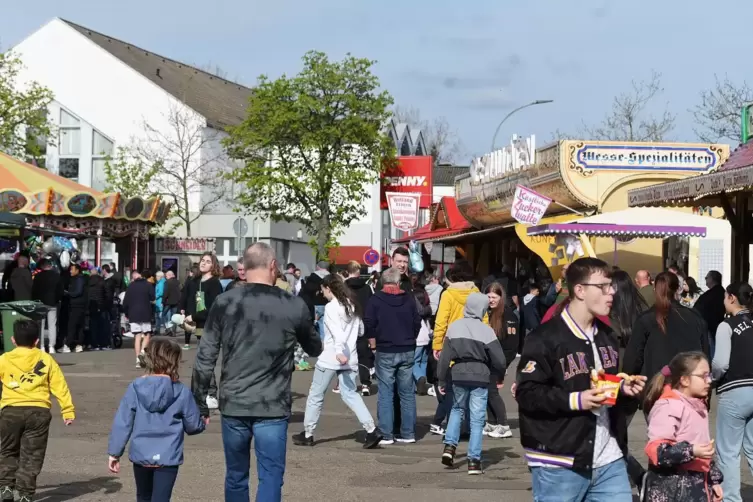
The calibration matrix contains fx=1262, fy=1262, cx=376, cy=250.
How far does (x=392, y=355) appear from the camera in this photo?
12.2 metres

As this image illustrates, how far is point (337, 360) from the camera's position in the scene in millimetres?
11992

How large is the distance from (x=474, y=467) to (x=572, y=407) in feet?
18.0

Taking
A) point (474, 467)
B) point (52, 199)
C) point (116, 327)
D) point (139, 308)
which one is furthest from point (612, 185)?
point (474, 467)

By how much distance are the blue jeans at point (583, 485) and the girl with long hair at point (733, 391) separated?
3.26 m

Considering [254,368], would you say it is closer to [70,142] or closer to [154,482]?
[154,482]

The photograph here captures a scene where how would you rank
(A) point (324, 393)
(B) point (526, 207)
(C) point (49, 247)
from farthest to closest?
(C) point (49, 247) → (B) point (526, 207) → (A) point (324, 393)

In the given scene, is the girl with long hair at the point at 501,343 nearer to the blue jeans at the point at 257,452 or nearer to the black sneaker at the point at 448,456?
the black sneaker at the point at 448,456

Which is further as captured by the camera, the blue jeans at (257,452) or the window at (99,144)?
the window at (99,144)

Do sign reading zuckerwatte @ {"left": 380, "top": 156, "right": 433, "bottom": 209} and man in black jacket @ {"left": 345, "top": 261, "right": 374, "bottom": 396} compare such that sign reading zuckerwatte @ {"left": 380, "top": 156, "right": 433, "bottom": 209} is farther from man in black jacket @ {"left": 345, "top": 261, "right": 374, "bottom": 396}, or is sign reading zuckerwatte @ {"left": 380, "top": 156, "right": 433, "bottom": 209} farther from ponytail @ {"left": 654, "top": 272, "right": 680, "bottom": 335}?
ponytail @ {"left": 654, "top": 272, "right": 680, "bottom": 335}

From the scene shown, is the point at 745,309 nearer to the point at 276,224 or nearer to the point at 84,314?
the point at 84,314

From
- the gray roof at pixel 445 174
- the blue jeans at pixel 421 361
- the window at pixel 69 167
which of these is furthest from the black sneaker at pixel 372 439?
the gray roof at pixel 445 174

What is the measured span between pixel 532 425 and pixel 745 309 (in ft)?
12.7

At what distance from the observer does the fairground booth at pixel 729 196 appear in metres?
14.6

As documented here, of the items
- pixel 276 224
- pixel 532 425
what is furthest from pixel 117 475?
pixel 276 224
